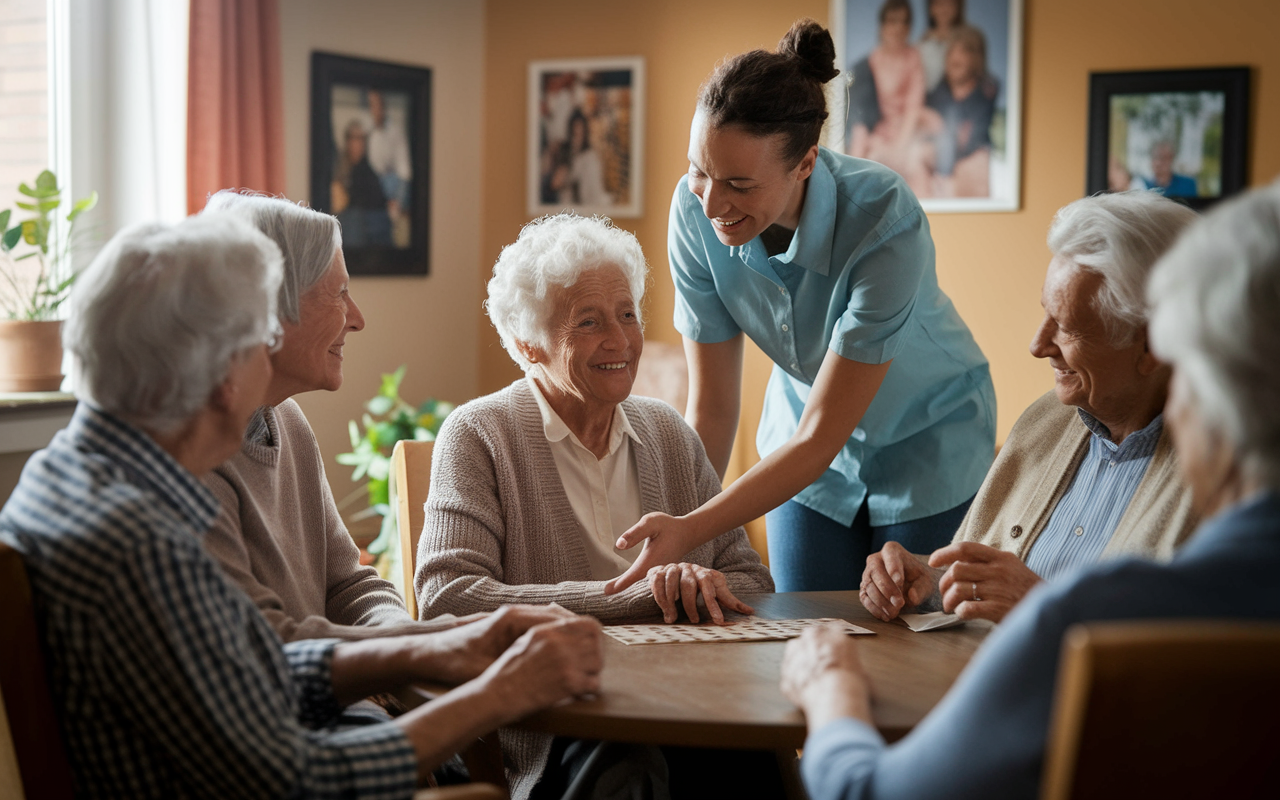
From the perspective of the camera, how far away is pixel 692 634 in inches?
68.2

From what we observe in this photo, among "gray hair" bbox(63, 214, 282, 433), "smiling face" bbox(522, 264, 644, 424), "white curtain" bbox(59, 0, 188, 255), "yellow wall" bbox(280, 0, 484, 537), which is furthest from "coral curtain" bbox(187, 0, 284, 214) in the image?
"gray hair" bbox(63, 214, 282, 433)

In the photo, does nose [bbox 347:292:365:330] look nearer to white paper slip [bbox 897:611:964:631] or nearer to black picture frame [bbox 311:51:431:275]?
white paper slip [bbox 897:611:964:631]

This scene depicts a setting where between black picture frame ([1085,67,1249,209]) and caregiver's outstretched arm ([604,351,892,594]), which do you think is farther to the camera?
black picture frame ([1085,67,1249,209])

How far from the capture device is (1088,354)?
1792mm

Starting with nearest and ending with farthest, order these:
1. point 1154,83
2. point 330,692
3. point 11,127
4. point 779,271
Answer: point 330,692
point 779,271
point 11,127
point 1154,83

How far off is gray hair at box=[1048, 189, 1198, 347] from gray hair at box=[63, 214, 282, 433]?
124cm

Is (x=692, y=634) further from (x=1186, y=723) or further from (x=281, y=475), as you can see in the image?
(x=1186, y=723)

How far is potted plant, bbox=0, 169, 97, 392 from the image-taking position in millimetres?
3152

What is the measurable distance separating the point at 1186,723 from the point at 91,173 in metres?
3.74

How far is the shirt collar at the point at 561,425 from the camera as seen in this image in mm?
2172

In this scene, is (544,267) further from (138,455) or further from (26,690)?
(26,690)

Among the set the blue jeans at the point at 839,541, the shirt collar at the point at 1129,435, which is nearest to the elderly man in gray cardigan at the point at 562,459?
the blue jeans at the point at 839,541

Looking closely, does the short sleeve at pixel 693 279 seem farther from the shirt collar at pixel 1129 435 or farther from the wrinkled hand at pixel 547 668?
the wrinkled hand at pixel 547 668

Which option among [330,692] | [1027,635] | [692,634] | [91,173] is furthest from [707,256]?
[91,173]
